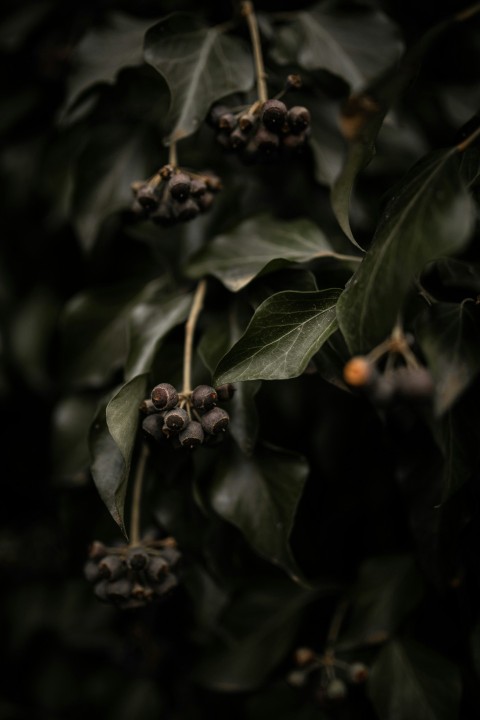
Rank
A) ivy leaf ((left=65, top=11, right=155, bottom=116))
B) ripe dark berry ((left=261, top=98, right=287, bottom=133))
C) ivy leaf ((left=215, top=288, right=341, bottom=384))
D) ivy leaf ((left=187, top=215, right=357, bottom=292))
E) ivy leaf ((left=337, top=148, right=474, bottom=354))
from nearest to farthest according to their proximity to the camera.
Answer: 1. ivy leaf ((left=337, top=148, right=474, bottom=354))
2. ivy leaf ((left=215, top=288, right=341, bottom=384))
3. ripe dark berry ((left=261, top=98, right=287, bottom=133))
4. ivy leaf ((left=187, top=215, right=357, bottom=292))
5. ivy leaf ((left=65, top=11, right=155, bottom=116))

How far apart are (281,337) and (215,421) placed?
0.37ft

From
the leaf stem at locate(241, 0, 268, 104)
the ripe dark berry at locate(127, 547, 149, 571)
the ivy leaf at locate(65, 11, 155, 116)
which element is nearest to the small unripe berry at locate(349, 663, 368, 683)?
the ripe dark berry at locate(127, 547, 149, 571)

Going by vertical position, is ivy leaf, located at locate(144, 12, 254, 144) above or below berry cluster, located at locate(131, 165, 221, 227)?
above

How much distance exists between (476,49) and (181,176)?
837mm

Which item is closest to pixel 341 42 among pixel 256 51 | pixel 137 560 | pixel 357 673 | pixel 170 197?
pixel 256 51

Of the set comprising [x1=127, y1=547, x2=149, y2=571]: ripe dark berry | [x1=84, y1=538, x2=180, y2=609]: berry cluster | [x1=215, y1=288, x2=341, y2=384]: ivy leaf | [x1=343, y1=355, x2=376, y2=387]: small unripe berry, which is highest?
[x1=343, y1=355, x2=376, y2=387]: small unripe berry

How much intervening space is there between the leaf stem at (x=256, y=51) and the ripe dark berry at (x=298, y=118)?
42 mm

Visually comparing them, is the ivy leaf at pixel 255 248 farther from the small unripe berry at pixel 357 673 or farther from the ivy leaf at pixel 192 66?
the small unripe berry at pixel 357 673

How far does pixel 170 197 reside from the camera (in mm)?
826

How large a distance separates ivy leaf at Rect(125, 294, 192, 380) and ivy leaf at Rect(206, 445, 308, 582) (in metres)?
Result: 0.17

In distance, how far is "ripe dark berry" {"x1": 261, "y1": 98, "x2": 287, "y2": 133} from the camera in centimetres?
77

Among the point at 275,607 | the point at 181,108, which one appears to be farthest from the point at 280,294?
the point at 275,607

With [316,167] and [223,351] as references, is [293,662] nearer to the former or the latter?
[223,351]

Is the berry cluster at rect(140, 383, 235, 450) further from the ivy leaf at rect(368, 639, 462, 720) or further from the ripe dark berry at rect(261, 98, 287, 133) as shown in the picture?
the ivy leaf at rect(368, 639, 462, 720)
